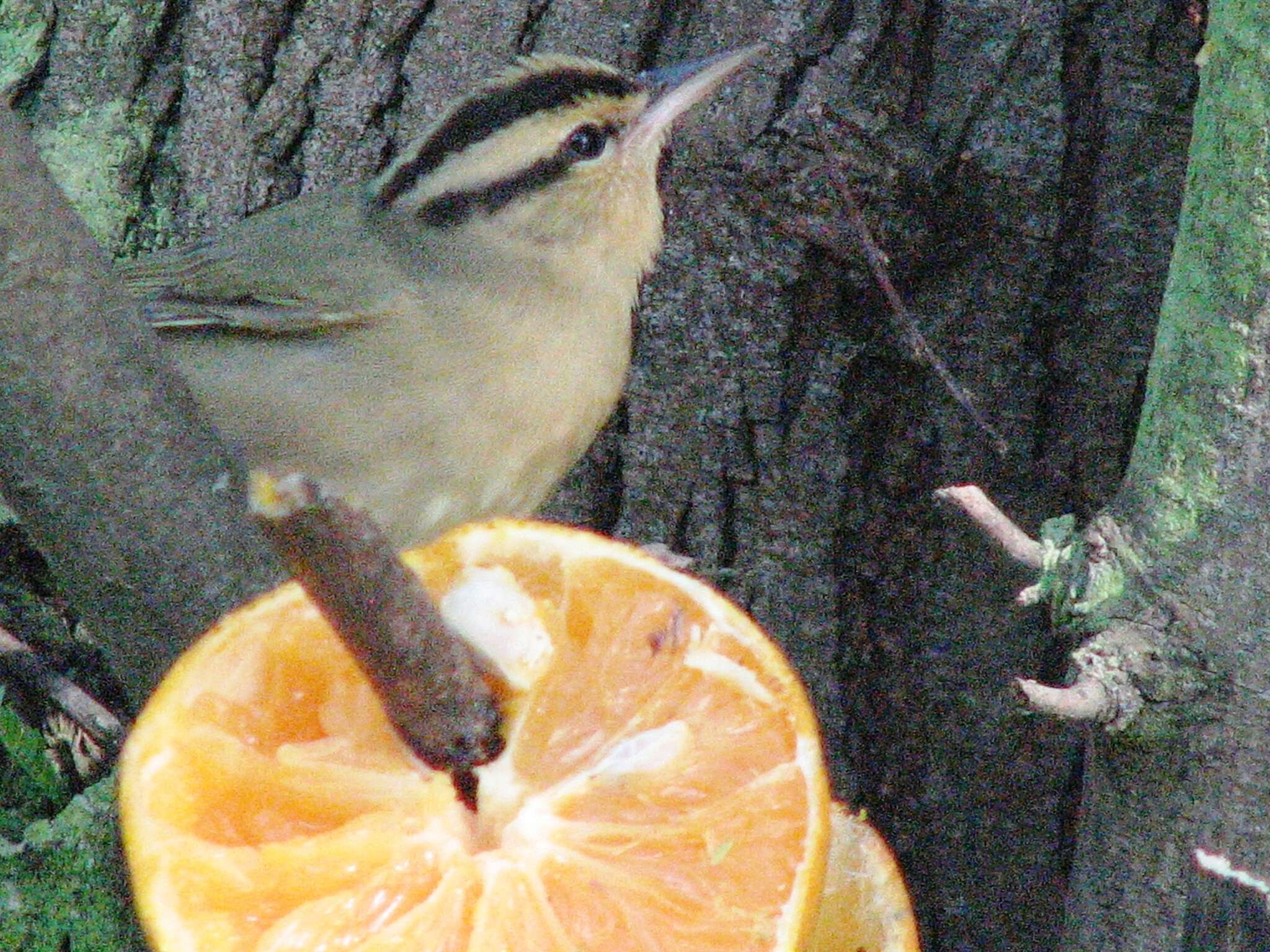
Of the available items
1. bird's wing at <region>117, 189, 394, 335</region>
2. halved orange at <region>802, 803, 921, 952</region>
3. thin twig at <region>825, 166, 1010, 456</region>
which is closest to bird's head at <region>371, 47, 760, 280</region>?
bird's wing at <region>117, 189, 394, 335</region>

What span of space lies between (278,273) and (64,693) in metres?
1.02

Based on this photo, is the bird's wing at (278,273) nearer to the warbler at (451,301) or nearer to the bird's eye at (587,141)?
the warbler at (451,301)

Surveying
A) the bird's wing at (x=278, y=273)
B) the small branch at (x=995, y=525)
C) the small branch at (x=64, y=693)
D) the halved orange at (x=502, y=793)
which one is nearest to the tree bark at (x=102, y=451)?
the halved orange at (x=502, y=793)

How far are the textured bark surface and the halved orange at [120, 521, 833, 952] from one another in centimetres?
113

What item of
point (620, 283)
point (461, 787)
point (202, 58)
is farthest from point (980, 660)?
point (202, 58)

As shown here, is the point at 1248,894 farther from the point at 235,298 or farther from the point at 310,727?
the point at 235,298

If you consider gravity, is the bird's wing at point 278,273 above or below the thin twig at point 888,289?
below

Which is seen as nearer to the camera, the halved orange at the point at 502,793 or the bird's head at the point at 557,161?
the halved orange at the point at 502,793

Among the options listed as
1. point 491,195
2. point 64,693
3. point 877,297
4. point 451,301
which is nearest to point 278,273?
point 451,301

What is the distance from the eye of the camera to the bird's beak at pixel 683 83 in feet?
10.6

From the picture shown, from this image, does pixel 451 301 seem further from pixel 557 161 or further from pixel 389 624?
pixel 389 624

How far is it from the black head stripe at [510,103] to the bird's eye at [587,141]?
231 millimetres

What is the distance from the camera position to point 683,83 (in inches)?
128

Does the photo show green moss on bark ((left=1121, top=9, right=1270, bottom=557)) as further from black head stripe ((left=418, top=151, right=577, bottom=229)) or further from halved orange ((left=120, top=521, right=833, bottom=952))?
black head stripe ((left=418, top=151, right=577, bottom=229))
